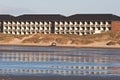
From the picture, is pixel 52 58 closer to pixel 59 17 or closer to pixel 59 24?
pixel 59 24

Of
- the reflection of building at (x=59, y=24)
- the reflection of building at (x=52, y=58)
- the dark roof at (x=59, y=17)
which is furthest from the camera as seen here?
the dark roof at (x=59, y=17)

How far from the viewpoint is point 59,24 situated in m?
162

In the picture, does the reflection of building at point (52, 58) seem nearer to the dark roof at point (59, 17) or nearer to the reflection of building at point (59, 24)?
the reflection of building at point (59, 24)

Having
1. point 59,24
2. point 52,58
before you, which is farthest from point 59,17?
point 52,58

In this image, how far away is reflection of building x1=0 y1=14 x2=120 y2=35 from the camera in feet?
506

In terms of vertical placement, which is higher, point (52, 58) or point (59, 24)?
point (52, 58)

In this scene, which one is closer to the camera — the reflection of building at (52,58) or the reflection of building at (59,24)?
the reflection of building at (52,58)

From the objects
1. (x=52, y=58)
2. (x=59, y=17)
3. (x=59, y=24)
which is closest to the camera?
(x=52, y=58)

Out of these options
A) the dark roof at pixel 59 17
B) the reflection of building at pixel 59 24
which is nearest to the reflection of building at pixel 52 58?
the reflection of building at pixel 59 24

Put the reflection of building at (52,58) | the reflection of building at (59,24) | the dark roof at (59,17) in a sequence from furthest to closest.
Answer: the dark roof at (59,17), the reflection of building at (59,24), the reflection of building at (52,58)

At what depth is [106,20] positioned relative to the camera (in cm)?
15350

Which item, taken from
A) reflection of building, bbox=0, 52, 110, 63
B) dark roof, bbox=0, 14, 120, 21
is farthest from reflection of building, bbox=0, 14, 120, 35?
reflection of building, bbox=0, 52, 110, 63

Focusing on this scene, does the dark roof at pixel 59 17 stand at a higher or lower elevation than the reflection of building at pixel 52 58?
lower

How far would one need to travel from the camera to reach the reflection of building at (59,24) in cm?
→ 15425
